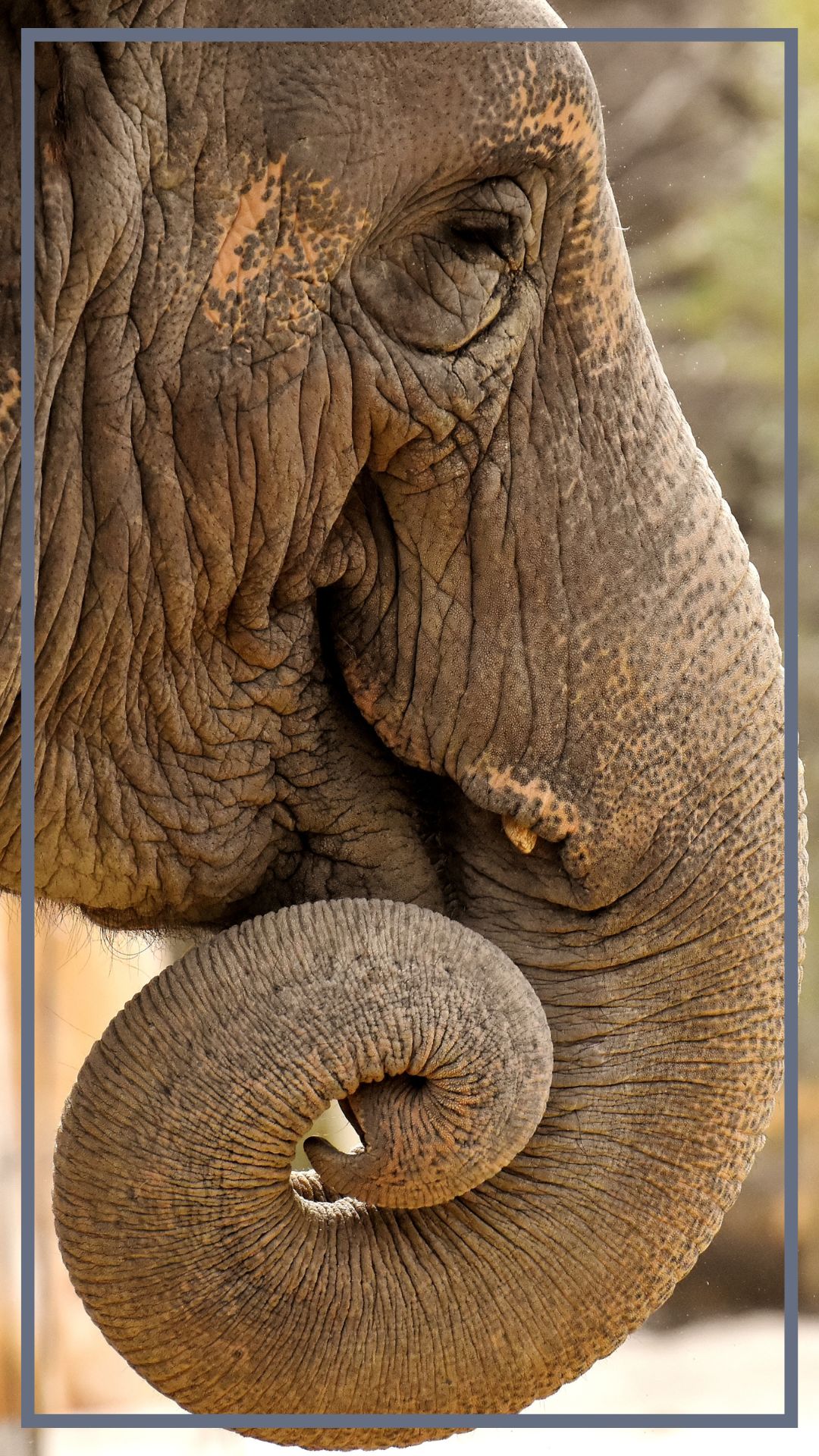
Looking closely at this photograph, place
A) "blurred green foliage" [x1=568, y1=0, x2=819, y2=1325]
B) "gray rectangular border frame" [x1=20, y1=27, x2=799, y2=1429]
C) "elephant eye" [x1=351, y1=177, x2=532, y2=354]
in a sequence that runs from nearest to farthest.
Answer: "gray rectangular border frame" [x1=20, y1=27, x2=799, y2=1429], "elephant eye" [x1=351, y1=177, x2=532, y2=354], "blurred green foliage" [x1=568, y1=0, x2=819, y2=1325]

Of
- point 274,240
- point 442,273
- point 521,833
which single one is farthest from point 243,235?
point 521,833

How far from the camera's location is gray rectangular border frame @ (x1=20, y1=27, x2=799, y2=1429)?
1130 millimetres

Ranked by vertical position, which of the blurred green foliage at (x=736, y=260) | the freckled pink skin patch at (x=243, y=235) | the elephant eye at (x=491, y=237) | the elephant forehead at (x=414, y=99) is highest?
the blurred green foliage at (x=736, y=260)

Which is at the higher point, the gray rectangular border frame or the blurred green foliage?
the blurred green foliage

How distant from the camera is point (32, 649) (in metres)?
1.20

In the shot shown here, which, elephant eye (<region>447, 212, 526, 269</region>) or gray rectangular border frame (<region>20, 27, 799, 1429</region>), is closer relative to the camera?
gray rectangular border frame (<region>20, 27, 799, 1429</region>)

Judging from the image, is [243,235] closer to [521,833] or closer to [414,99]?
[414,99]

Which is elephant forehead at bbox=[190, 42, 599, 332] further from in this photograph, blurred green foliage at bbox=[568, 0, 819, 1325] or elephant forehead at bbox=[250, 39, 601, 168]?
blurred green foliage at bbox=[568, 0, 819, 1325]

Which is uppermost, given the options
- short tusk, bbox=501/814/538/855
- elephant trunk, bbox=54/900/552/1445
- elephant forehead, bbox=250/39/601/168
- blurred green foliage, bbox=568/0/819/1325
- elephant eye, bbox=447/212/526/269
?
blurred green foliage, bbox=568/0/819/1325

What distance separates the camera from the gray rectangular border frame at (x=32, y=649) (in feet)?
3.71

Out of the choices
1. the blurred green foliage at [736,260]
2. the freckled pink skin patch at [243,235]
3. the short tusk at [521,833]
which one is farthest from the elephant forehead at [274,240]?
the blurred green foliage at [736,260]

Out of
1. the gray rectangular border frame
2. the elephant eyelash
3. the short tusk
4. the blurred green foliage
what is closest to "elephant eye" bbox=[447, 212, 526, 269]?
the elephant eyelash

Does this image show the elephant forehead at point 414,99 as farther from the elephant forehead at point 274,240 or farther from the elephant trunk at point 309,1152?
the elephant trunk at point 309,1152

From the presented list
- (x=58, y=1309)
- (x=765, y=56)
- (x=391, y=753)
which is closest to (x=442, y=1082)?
(x=391, y=753)
